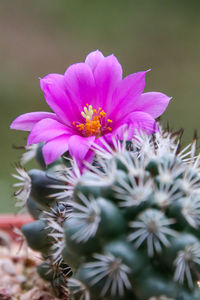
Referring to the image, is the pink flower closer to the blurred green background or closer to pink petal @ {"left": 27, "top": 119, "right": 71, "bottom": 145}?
pink petal @ {"left": 27, "top": 119, "right": 71, "bottom": 145}

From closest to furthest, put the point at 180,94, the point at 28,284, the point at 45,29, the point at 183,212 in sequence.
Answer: the point at 183,212 < the point at 28,284 < the point at 180,94 < the point at 45,29

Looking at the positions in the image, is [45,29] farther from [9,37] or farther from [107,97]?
[107,97]

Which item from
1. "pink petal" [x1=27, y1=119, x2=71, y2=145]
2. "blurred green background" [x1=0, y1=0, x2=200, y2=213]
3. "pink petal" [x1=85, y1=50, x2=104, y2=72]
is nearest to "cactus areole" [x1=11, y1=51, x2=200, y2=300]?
"pink petal" [x1=27, y1=119, x2=71, y2=145]

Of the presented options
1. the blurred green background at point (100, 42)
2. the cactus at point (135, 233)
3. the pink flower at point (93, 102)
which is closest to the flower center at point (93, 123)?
the pink flower at point (93, 102)

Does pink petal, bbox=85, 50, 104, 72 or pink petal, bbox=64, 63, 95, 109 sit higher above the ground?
pink petal, bbox=85, 50, 104, 72

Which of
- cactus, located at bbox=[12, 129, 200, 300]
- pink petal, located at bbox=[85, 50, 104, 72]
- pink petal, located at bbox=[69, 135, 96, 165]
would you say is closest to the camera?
cactus, located at bbox=[12, 129, 200, 300]

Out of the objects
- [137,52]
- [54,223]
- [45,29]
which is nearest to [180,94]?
[137,52]

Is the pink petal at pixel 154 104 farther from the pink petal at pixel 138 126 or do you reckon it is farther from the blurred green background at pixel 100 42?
the blurred green background at pixel 100 42
